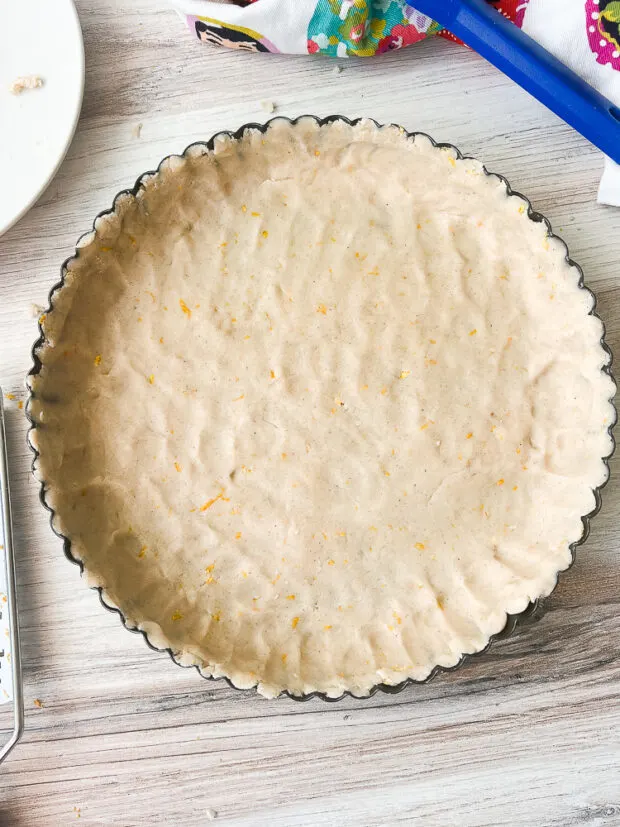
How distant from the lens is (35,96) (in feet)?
3.16

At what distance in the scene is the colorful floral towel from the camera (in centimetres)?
88

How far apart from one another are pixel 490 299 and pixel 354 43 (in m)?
0.41

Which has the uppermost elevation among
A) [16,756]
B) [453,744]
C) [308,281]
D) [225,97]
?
[225,97]

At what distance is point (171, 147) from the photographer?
38.9 inches

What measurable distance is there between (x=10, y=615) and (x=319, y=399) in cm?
51

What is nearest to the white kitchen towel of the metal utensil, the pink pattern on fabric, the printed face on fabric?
the pink pattern on fabric

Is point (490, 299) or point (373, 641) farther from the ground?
point (490, 299)

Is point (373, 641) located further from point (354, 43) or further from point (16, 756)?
point (354, 43)

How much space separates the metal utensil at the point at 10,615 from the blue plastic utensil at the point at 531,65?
83 centimetres

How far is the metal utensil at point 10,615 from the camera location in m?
0.89

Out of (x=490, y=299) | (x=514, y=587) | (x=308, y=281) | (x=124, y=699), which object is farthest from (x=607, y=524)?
(x=124, y=699)

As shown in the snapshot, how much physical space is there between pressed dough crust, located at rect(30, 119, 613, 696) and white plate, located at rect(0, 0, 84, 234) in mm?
185

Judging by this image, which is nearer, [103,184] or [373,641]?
[373,641]

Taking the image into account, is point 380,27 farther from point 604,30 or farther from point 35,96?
point 35,96
